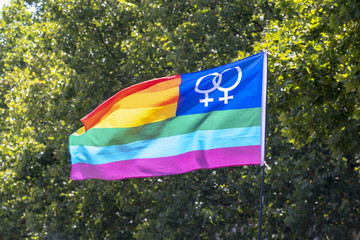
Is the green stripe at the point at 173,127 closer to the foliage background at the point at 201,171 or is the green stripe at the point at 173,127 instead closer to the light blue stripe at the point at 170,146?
the light blue stripe at the point at 170,146

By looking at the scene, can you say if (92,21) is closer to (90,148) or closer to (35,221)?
(35,221)

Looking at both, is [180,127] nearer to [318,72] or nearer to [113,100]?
[113,100]

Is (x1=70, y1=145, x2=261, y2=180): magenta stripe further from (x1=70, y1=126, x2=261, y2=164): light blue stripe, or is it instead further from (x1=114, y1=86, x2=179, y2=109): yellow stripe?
(x1=114, y1=86, x2=179, y2=109): yellow stripe

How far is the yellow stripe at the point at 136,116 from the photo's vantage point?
8.42m

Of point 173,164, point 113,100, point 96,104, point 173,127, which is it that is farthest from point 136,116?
point 96,104

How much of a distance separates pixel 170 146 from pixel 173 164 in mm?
279

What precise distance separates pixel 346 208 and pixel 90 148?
6376mm

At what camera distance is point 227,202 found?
1479 centimetres

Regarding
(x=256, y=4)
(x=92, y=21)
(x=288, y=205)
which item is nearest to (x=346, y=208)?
(x=288, y=205)

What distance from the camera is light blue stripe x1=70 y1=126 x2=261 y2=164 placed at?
7.61m

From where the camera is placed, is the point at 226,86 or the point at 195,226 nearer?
the point at 226,86

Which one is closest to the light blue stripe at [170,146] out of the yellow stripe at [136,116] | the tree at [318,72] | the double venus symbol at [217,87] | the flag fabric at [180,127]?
the flag fabric at [180,127]

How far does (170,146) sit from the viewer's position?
8.22 m

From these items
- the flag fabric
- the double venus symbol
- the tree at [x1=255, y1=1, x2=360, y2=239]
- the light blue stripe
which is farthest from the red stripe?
the tree at [x1=255, y1=1, x2=360, y2=239]
